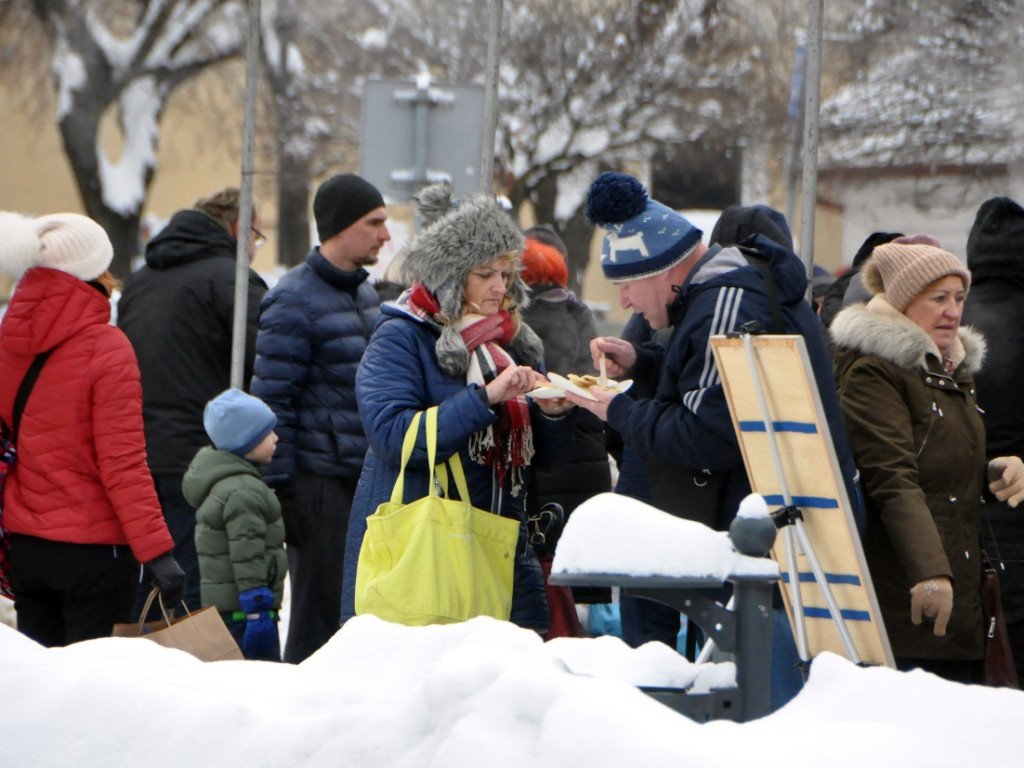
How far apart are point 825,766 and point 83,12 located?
911 inches

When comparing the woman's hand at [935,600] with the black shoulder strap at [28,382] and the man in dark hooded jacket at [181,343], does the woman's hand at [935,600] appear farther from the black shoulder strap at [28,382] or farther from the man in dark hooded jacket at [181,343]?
the man in dark hooded jacket at [181,343]

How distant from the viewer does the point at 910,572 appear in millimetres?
3369

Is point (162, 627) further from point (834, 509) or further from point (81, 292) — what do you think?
point (834, 509)

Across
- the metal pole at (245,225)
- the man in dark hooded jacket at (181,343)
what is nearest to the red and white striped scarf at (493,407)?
the metal pole at (245,225)

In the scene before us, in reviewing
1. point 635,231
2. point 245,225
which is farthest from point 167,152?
Result: point 635,231

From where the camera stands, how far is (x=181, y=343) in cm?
558

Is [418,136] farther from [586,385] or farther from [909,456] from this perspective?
[909,456]

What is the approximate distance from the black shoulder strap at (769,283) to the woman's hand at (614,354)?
1.78 ft

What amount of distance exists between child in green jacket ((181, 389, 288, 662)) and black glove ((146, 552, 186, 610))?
0.74m

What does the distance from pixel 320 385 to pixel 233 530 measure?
0.60 meters

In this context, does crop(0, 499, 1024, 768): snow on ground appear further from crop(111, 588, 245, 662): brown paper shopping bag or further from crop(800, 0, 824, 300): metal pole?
crop(800, 0, 824, 300): metal pole

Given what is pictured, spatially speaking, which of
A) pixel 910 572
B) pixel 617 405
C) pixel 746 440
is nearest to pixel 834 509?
pixel 746 440

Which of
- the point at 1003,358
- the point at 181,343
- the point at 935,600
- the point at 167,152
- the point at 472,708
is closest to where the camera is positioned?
the point at 472,708

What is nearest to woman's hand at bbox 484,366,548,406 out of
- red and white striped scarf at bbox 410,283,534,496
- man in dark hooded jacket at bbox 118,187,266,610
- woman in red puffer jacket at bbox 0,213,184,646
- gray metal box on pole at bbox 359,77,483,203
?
red and white striped scarf at bbox 410,283,534,496
